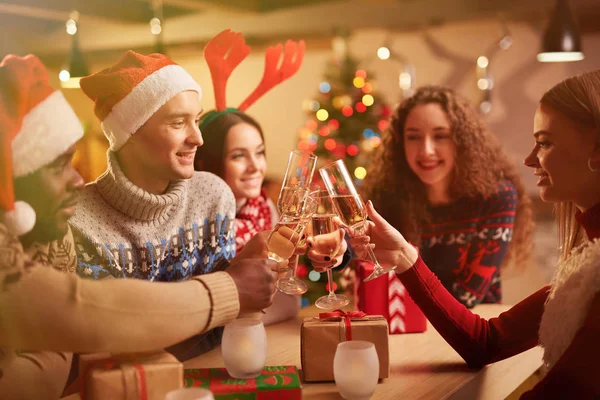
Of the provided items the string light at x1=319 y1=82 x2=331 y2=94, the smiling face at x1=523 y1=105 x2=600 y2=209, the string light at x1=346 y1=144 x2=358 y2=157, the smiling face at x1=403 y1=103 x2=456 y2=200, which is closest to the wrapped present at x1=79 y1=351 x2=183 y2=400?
the smiling face at x1=523 y1=105 x2=600 y2=209

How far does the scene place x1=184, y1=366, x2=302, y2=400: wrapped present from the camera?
116 cm

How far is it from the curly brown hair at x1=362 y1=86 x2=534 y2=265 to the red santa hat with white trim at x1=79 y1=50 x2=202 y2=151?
926 mm

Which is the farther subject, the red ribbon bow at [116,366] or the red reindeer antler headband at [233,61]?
the red reindeer antler headband at [233,61]

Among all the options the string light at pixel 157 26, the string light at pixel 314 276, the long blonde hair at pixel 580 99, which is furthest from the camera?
the string light at pixel 314 276

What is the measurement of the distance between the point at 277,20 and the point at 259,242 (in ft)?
15.8

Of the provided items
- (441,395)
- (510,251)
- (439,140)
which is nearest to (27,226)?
(441,395)

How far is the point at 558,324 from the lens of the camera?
4.14 ft

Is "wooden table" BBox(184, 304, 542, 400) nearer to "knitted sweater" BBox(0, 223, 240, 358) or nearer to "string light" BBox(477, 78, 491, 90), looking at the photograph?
"knitted sweater" BBox(0, 223, 240, 358)

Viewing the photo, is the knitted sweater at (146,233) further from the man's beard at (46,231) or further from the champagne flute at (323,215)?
the champagne flute at (323,215)

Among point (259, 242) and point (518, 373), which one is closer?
point (259, 242)

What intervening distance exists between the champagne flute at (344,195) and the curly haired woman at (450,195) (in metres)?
0.64

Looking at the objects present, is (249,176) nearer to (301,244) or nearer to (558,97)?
(301,244)

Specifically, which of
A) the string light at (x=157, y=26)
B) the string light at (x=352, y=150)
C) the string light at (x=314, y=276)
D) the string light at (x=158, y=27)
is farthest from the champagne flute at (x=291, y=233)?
the string light at (x=352, y=150)

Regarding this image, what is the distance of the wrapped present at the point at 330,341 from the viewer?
1345 millimetres
